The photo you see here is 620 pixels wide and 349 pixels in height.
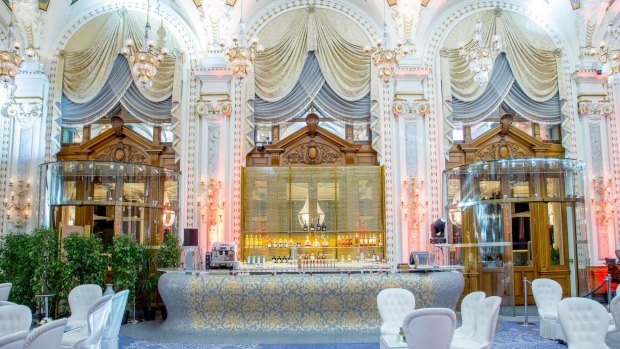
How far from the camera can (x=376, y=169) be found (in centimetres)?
1282

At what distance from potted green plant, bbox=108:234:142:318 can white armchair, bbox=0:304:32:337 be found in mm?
3776

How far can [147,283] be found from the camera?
10.5 metres

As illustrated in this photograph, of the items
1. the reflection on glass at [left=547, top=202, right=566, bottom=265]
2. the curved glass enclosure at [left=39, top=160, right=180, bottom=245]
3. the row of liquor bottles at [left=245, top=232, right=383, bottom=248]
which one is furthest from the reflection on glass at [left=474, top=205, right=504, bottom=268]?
the curved glass enclosure at [left=39, top=160, right=180, bottom=245]

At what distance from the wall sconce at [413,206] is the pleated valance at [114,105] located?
5673 mm

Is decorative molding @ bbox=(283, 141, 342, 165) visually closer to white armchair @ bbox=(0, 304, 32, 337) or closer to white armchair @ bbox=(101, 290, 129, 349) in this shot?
white armchair @ bbox=(101, 290, 129, 349)

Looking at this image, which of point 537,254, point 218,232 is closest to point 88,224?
point 218,232

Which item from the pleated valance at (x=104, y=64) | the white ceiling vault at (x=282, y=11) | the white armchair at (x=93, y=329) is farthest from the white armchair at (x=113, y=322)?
the white ceiling vault at (x=282, y=11)

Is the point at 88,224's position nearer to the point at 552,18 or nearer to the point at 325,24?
the point at 325,24

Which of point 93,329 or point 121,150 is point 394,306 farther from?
point 121,150

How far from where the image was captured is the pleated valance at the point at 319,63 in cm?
1298

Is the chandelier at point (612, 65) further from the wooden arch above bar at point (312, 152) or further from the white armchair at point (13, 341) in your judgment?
the white armchair at point (13, 341)

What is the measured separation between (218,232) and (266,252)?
116cm

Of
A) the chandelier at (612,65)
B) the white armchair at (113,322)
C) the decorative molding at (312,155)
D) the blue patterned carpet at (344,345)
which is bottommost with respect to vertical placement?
the blue patterned carpet at (344,345)

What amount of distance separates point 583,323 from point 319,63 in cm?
872
